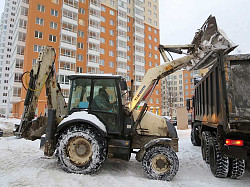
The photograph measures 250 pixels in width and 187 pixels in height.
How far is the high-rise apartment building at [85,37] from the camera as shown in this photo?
29.8 meters

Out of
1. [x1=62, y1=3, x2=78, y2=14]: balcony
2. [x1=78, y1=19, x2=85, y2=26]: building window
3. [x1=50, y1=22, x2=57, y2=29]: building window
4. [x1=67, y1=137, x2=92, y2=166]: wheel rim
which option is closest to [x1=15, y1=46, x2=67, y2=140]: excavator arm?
[x1=67, y1=137, x2=92, y2=166]: wheel rim

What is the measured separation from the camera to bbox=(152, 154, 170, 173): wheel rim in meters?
4.32

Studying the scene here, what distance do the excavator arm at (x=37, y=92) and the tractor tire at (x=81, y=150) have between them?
1.23 meters

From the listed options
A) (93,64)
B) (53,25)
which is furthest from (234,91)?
(53,25)

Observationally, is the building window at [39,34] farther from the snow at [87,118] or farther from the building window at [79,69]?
the snow at [87,118]

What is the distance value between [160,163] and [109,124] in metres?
1.56

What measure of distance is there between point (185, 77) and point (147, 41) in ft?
98.2

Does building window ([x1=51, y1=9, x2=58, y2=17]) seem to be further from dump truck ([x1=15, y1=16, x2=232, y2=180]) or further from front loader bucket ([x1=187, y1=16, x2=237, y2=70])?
front loader bucket ([x1=187, y1=16, x2=237, y2=70])

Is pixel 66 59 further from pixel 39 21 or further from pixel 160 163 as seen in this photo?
pixel 160 163

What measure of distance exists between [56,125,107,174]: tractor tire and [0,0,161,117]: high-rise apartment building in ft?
82.9

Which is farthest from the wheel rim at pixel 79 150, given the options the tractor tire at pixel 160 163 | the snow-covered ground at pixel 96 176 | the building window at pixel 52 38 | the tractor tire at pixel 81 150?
the building window at pixel 52 38

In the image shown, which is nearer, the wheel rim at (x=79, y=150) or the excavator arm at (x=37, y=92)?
the wheel rim at (x=79, y=150)

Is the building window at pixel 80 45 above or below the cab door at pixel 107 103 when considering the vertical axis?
above

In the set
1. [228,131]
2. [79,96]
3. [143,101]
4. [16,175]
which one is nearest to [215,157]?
[228,131]
